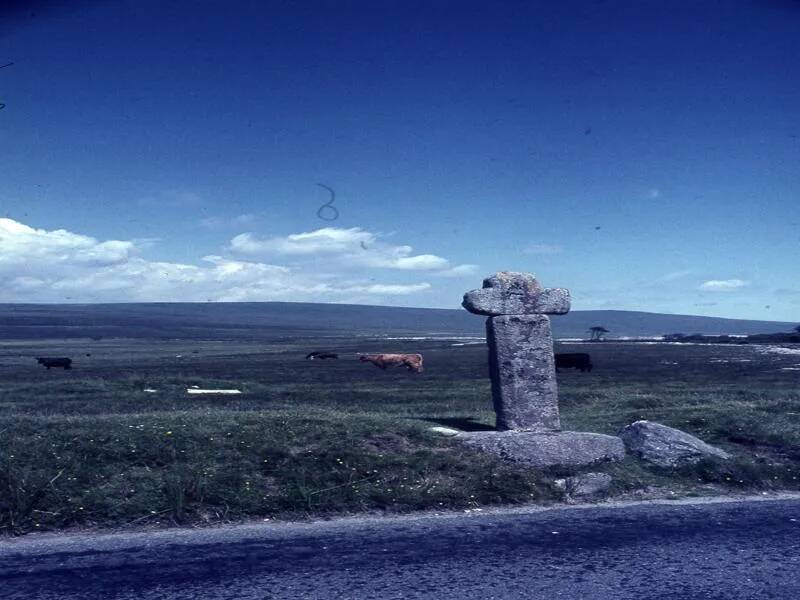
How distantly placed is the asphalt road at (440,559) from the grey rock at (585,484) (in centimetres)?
106

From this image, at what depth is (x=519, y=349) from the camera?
43.9 ft

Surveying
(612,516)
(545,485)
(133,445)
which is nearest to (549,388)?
(545,485)

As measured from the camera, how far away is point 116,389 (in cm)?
2903

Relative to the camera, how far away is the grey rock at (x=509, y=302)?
1341 cm

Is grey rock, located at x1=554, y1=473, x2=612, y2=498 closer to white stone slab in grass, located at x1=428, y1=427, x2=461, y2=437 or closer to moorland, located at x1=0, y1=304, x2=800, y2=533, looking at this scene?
moorland, located at x1=0, y1=304, x2=800, y2=533

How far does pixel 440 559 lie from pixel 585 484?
A: 3.74 meters

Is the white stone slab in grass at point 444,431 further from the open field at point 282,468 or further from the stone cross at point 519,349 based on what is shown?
the stone cross at point 519,349

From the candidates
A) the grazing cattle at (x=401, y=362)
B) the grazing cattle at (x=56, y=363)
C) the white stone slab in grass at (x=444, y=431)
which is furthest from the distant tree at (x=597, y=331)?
the white stone slab in grass at (x=444, y=431)

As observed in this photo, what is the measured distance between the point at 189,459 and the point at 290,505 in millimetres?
1897

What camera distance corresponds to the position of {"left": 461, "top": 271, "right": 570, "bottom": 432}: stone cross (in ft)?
43.4

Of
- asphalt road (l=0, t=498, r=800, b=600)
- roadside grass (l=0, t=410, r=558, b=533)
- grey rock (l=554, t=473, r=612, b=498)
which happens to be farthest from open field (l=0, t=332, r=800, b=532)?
asphalt road (l=0, t=498, r=800, b=600)

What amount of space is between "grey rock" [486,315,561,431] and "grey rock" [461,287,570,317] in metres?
0.14

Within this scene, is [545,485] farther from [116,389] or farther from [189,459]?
[116,389]

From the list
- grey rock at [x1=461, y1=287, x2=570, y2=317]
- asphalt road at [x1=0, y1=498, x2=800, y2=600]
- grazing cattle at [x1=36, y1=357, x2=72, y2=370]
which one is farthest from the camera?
grazing cattle at [x1=36, y1=357, x2=72, y2=370]
